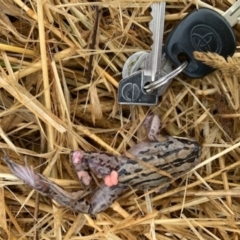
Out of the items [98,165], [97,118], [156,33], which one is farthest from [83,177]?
[156,33]

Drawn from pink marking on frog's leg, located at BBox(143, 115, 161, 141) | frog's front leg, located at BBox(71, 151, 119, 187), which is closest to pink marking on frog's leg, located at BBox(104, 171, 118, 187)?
frog's front leg, located at BBox(71, 151, 119, 187)

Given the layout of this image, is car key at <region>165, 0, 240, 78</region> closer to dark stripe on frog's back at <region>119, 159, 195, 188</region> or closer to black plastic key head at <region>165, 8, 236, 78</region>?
black plastic key head at <region>165, 8, 236, 78</region>

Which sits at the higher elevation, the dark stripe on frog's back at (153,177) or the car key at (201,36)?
the car key at (201,36)

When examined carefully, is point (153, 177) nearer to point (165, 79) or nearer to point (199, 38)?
point (165, 79)

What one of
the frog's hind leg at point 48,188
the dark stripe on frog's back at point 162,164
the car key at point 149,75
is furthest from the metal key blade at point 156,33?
the frog's hind leg at point 48,188

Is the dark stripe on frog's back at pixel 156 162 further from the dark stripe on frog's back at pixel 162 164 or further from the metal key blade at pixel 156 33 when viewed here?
the metal key blade at pixel 156 33

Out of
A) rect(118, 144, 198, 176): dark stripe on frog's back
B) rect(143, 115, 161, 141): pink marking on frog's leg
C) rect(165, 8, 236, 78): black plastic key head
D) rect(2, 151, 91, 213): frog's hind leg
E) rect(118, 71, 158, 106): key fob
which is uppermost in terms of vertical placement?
rect(165, 8, 236, 78): black plastic key head
